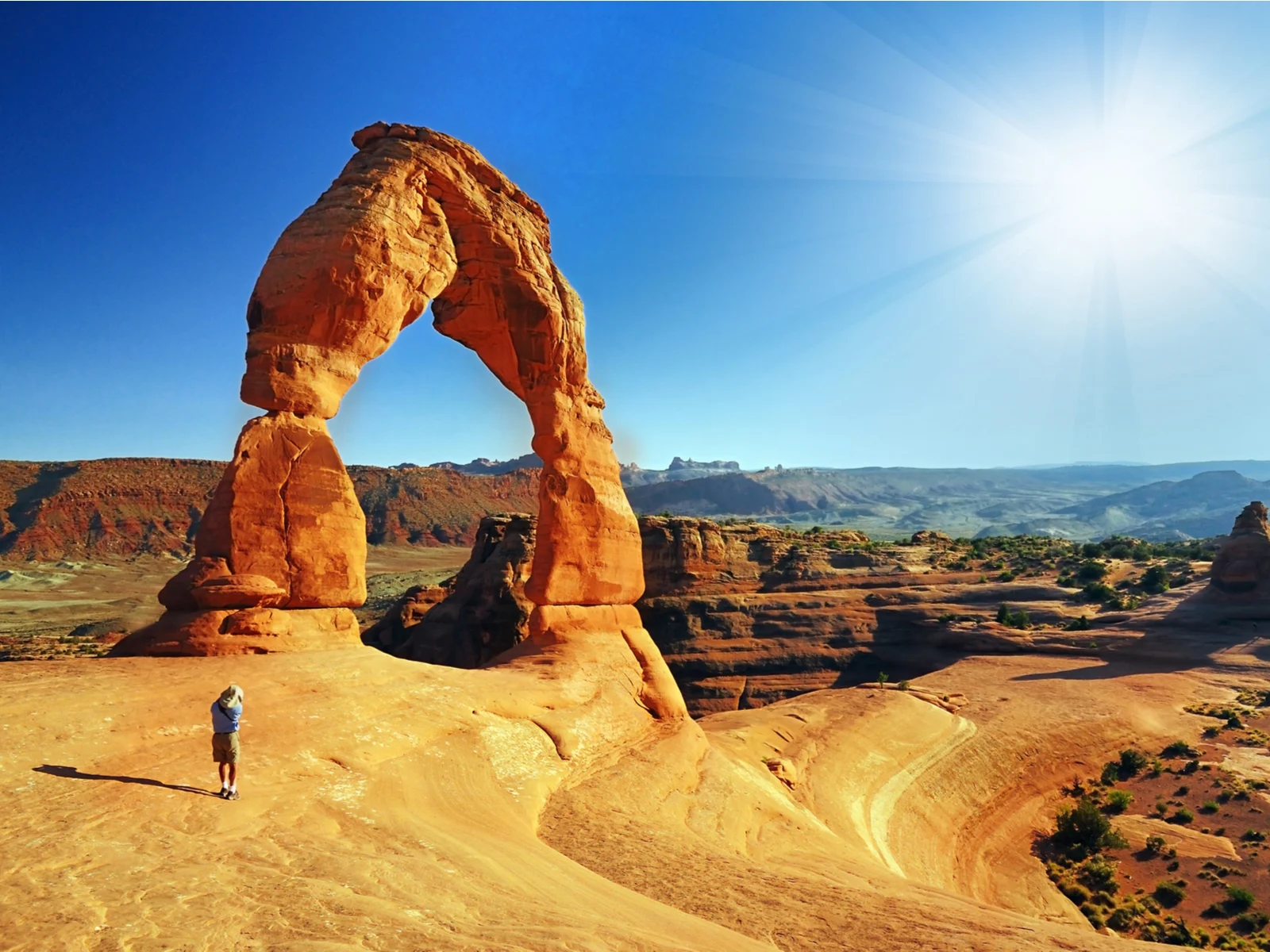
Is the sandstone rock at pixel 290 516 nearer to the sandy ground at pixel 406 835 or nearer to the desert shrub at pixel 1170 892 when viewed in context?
the sandy ground at pixel 406 835

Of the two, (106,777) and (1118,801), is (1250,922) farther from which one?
(106,777)

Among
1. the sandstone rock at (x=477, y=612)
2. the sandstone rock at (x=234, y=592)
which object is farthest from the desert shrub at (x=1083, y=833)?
the sandstone rock at (x=477, y=612)

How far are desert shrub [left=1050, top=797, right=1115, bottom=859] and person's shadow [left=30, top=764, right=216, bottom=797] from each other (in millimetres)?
20330

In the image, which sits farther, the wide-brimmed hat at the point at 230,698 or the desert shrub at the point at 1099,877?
the desert shrub at the point at 1099,877

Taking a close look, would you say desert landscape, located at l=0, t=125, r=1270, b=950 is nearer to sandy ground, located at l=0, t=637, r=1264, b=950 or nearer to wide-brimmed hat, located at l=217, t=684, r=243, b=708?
→ sandy ground, located at l=0, t=637, r=1264, b=950

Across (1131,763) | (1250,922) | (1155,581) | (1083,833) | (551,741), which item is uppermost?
(551,741)

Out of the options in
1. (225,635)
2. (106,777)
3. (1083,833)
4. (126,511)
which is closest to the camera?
(106,777)

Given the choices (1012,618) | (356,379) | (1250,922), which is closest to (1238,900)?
(1250,922)

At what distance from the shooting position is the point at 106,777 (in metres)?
6.96

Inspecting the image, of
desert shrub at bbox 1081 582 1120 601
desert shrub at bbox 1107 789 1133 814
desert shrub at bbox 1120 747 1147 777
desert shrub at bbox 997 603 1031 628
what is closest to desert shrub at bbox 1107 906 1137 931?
desert shrub at bbox 1107 789 1133 814

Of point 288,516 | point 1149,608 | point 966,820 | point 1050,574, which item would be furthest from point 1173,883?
point 1050,574

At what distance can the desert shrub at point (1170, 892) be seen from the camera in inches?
634

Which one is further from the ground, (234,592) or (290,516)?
(290,516)

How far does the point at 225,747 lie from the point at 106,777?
1.09 metres
